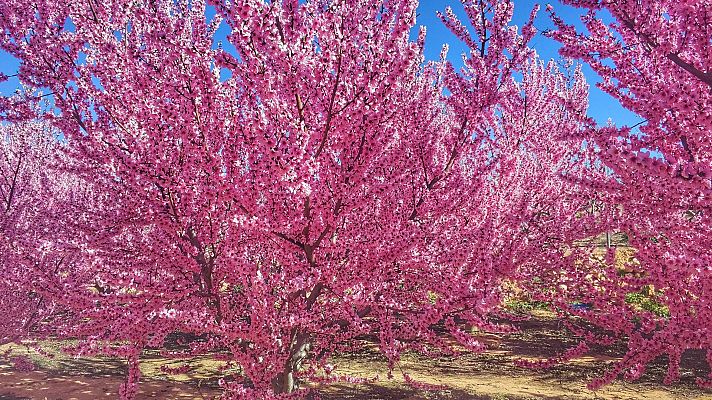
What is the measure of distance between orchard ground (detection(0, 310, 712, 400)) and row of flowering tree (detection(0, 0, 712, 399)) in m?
3.29

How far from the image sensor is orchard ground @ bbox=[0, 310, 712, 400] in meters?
7.88

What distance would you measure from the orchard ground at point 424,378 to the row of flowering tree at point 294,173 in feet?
10.8

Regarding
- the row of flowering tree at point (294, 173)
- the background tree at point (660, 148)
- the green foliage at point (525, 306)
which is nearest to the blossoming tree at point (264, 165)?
the row of flowering tree at point (294, 173)

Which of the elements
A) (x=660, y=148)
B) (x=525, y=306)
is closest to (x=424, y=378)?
(x=660, y=148)

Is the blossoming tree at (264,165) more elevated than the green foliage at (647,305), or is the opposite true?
the blossoming tree at (264,165)

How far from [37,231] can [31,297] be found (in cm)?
163

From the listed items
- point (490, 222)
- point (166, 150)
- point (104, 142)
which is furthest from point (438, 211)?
point (104, 142)

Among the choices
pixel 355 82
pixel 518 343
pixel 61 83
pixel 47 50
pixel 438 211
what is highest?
pixel 47 50

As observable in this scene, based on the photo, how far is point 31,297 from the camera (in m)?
9.15

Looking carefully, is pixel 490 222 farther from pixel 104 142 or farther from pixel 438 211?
pixel 104 142

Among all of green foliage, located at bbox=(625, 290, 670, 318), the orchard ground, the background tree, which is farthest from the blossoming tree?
green foliage, located at bbox=(625, 290, 670, 318)

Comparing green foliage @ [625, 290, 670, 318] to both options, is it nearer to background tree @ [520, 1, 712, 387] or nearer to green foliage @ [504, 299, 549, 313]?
green foliage @ [504, 299, 549, 313]

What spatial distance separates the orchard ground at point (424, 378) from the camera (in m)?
7.88

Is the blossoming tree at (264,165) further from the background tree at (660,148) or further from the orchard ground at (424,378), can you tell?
the orchard ground at (424,378)
